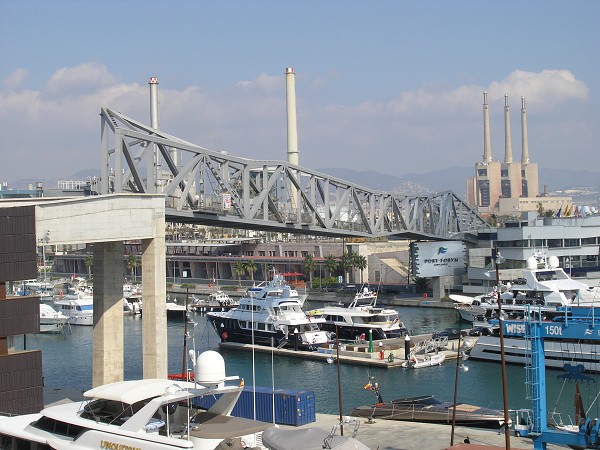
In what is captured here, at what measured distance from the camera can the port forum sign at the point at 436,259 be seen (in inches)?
3506

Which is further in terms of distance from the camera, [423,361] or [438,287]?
[438,287]

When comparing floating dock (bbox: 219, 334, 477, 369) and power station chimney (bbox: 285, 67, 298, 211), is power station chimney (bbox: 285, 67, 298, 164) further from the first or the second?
floating dock (bbox: 219, 334, 477, 369)

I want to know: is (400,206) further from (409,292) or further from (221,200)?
(221,200)

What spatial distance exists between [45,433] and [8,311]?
8286mm

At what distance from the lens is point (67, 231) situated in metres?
30.5

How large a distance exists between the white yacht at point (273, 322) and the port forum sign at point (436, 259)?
99.4 ft

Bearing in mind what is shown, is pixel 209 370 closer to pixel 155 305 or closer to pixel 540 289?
pixel 155 305

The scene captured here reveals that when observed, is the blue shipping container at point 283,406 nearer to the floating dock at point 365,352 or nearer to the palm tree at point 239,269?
the floating dock at point 365,352

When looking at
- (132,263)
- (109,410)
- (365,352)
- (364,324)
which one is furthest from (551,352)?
(132,263)

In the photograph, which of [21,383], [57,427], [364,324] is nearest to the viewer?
[57,427]

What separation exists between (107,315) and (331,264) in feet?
218

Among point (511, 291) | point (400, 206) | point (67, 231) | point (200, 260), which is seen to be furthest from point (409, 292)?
point (67, 231)

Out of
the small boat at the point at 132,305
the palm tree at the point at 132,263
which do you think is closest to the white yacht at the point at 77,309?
the small boat at the point at 132,305

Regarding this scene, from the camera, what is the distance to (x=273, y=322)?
57.1 meters
